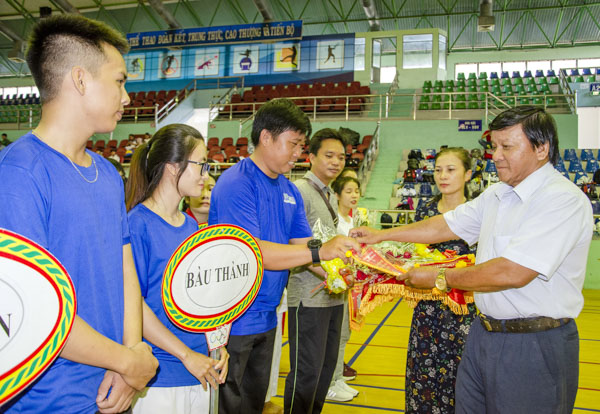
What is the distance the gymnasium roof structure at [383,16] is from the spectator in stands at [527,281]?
18048 mm

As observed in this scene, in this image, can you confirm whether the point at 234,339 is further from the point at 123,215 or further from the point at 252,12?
the point at 252,12

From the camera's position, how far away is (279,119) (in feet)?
7.06

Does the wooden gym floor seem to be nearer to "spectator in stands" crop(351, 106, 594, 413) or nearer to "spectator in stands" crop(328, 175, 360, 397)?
"spectator in stands" crop(328, 175, 360, 397)

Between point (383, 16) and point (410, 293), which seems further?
point (383, 16)

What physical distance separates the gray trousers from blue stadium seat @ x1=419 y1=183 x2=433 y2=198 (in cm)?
796

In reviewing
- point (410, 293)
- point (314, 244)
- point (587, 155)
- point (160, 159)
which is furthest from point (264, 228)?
point (587, 155)

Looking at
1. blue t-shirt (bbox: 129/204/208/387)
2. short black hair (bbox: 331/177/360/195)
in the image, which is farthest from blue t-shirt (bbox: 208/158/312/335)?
short black hair (bbox: 331/177/360/195)

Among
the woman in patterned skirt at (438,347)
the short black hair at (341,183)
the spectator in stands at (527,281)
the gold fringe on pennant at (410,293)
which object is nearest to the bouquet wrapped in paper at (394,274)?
the gold fringe on pennant at (410,293)

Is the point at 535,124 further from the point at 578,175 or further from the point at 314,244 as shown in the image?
the point at 578,175

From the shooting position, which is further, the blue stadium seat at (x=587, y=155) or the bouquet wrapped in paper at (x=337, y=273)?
the blue stadium seat at (x=587, y=155)

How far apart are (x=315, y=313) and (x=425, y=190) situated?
7.66 m

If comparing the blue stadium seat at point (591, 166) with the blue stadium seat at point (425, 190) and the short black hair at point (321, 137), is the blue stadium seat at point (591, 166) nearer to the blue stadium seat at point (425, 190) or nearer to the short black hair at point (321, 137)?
the blue stadium seat at point (425, 190)

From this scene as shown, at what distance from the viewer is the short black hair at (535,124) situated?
6.12 feet

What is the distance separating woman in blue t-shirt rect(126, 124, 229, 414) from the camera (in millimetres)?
1523
